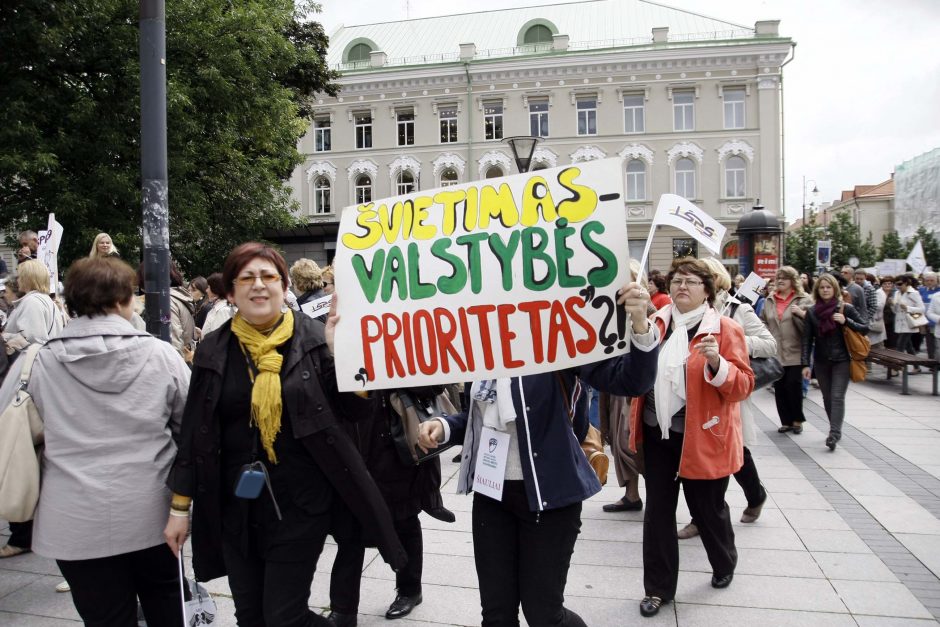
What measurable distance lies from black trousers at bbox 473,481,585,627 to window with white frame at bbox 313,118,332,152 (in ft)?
123

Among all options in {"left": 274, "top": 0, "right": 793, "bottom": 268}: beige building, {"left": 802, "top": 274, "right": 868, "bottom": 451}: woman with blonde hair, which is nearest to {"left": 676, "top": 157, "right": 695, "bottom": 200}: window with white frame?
{"left": 274, "top": 0, "right": 793, "bottom": 268}: beige building

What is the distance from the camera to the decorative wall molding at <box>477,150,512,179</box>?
35.9m

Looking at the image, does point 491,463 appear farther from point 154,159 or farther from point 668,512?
point 154,159

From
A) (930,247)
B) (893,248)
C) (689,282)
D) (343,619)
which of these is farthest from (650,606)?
(893,248)

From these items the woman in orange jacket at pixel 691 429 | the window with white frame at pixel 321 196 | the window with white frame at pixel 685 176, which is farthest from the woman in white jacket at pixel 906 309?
the window with white frame at pixel 321 196

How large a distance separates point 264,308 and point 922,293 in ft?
54.5

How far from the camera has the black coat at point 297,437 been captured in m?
2.68

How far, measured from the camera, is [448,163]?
120 feet

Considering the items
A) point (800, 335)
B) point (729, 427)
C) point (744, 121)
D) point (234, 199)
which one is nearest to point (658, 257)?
point (744, 121)

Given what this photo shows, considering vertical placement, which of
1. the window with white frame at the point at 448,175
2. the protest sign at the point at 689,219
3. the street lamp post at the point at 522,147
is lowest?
the protest sign at the point at 689,219

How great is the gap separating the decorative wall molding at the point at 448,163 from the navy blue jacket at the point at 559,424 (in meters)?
34.5

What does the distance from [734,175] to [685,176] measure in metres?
2.21

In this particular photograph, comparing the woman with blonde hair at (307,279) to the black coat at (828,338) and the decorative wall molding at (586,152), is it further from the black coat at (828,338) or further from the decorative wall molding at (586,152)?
the decorative wall molding at (586,152)

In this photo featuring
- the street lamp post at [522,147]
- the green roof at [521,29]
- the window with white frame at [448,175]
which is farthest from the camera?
the window with white frame at [448,175]
